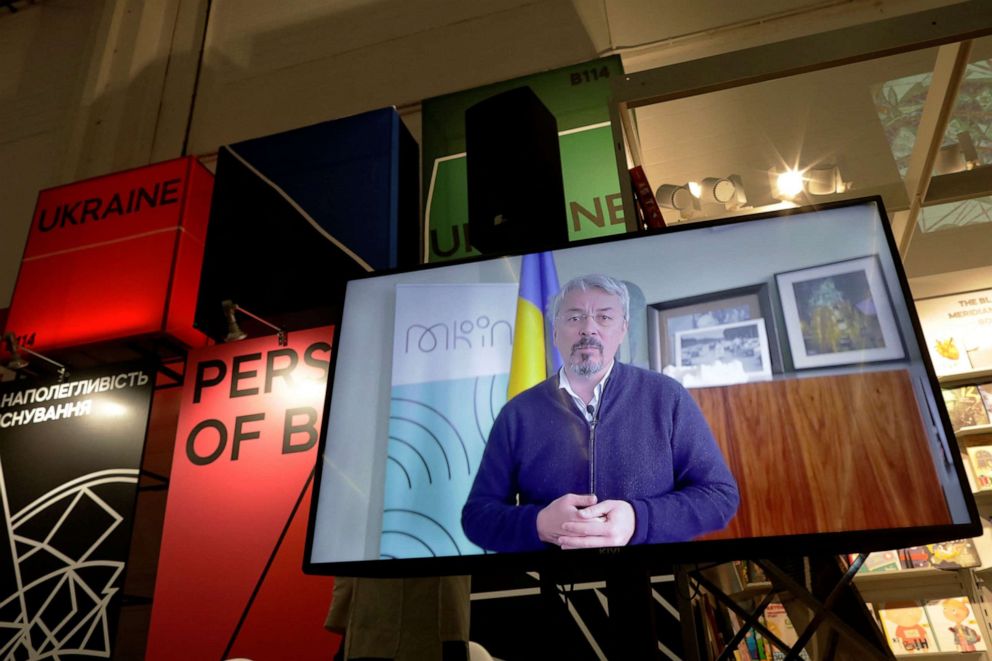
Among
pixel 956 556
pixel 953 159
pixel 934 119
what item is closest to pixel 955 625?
pixel 956 556

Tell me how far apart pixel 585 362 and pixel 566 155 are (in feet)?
4.69

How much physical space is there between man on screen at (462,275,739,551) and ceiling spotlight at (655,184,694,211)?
147 cm

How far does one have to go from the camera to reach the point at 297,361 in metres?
2.36

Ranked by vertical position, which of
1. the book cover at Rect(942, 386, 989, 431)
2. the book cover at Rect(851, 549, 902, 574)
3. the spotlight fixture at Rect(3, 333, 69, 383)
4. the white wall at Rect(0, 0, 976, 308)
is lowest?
the book cover at Rect(851, 549, 902, 574)

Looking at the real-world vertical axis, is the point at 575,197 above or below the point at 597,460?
above

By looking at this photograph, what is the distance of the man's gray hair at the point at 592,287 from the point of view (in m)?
1.11

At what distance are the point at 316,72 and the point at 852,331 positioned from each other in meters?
3.41

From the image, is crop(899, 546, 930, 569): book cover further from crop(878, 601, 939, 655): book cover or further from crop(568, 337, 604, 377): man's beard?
crop(568, 337, 604, 377): man's beard

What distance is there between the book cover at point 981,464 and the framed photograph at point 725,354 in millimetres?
2575

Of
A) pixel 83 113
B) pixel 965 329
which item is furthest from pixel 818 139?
pixel 83 113

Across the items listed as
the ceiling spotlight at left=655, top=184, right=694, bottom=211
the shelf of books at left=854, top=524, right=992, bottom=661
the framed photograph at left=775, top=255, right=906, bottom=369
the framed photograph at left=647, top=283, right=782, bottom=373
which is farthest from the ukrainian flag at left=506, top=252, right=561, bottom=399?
the shelf of books at left=854, top=524, right=992, bottom=661

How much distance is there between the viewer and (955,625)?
2.76 metres

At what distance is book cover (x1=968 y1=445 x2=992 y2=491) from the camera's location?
9.59ft

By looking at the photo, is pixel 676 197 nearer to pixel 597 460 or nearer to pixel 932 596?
pixel 597 460
